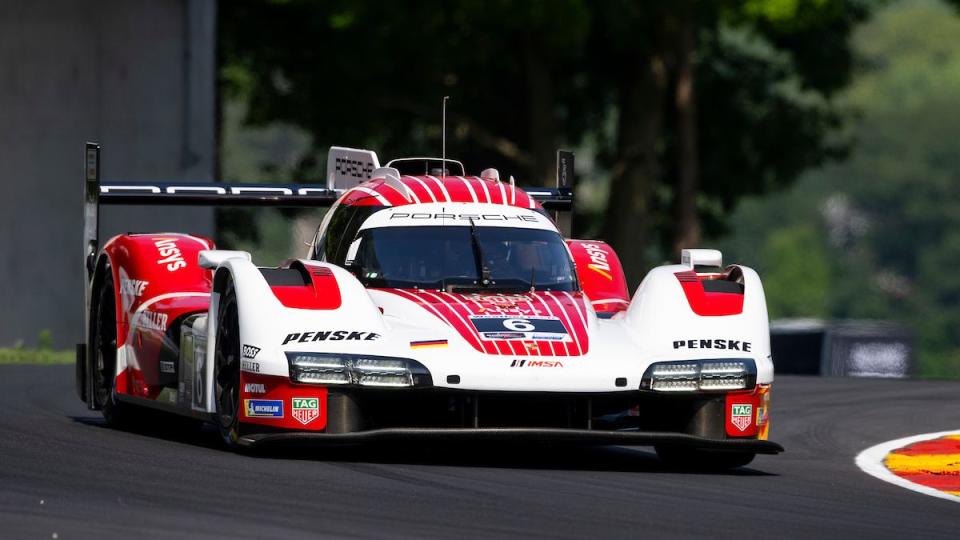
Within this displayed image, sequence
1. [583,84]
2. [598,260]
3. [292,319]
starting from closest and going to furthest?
[292,319] < [598,260] < [583,84]

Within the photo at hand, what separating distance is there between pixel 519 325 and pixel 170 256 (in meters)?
2.99

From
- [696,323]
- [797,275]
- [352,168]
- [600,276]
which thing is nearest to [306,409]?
[696,323]

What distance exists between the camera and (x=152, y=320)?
1254cm

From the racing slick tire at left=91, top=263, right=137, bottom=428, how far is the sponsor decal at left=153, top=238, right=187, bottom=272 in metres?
0.45

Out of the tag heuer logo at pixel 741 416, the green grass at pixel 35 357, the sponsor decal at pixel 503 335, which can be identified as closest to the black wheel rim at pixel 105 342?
the sponsor decal at pixel 503 335

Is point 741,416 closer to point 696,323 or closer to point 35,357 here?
point 696,323

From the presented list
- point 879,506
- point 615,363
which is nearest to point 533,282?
point 615,363

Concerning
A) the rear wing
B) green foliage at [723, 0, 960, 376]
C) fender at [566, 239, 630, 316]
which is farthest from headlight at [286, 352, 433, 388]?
green foliage at [723, 0, 960, 376]

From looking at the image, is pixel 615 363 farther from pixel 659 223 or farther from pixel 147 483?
pixel 659 223

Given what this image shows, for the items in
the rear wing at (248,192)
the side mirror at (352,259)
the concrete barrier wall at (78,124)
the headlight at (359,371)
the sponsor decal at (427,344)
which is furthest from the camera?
the concrete barrier wall at (78,124)

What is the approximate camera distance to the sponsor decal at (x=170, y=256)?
12.9 meters

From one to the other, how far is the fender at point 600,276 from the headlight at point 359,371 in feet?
7.57

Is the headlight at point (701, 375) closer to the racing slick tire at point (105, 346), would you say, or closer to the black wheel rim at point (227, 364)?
the black wheel rim at point (227, 364)

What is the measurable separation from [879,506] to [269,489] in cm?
263
